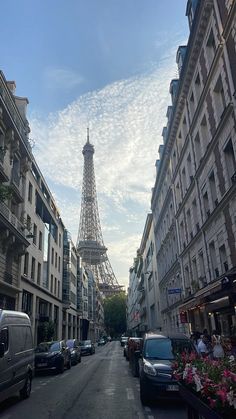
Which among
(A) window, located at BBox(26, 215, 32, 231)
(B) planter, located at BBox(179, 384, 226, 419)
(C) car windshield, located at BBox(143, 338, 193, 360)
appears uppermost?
(A) window, located at BBox(26, 215, 32, 231)

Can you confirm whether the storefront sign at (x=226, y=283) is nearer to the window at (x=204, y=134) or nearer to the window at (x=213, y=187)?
the window at (x=213, y=187)

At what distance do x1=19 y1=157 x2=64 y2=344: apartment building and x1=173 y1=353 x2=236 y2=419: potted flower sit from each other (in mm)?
23973

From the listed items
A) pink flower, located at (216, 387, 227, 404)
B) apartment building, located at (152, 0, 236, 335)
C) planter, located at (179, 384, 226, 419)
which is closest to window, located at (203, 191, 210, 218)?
apartment building, located at (152, 0, 236, 335)

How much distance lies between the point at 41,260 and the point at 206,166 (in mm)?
21977

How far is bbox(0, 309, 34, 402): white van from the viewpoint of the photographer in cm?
924

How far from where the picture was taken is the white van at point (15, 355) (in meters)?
9.24

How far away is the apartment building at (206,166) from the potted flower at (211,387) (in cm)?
953

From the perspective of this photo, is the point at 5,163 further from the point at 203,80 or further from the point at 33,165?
the point at 203,80

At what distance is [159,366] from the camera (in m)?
10.0

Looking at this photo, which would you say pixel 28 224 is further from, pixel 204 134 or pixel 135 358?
pixel 135 358

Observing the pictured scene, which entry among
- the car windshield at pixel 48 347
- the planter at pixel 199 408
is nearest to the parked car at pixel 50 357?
the car windshield at pixel 48 347

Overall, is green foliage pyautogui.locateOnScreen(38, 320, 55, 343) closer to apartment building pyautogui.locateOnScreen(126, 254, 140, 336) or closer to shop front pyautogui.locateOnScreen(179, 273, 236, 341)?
shop front pyautogui.locateOnScreen(179, 273, 236, 341)

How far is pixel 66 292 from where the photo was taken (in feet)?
167

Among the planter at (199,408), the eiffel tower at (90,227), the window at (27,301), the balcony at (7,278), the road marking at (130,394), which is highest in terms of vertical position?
the eiffel tower at (90,227)
